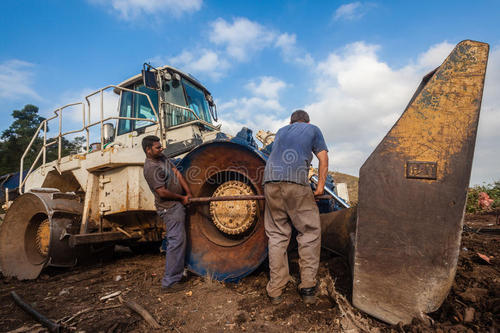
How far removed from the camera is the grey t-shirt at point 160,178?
10.1 feet

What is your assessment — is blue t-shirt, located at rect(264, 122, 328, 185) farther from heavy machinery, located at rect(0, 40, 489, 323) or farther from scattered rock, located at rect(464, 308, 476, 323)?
scattered rock, located at rect(464, 308, 476, 323)

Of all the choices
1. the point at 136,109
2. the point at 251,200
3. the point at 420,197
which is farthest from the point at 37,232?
the point at 420,197

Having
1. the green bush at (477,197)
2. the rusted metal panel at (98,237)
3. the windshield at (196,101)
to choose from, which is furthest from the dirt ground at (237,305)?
the green bush at (477,197)

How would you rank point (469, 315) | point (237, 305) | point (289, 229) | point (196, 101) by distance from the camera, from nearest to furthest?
1. point (469, 315)
2. point (237, 305)
3. point (289, 229)
4. point (196, 101)

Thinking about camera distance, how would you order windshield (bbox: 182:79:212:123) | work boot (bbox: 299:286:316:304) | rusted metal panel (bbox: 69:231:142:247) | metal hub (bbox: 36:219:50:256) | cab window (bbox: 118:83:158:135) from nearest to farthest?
work boot (bbox: 299:286:316:304), rusted metal panel (bbox: 69:231:142:247), metal hub (bbox: 36:219:50:256), cab window (bbox: 118:83:158:135), windshield (bbox: 182:79:212:123)

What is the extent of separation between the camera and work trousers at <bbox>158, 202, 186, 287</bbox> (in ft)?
9.81

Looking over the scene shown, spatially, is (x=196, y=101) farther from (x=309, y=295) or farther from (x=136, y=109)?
(x=309, y=295)

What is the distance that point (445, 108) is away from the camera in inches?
72.1

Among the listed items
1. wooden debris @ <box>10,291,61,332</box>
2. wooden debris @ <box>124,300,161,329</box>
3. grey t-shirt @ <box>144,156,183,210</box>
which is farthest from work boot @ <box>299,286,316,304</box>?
wooden debris @ <box>10,291,61,332</box>

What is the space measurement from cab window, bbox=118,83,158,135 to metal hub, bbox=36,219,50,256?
6.43 feet

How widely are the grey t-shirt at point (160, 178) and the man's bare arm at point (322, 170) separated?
156 cm

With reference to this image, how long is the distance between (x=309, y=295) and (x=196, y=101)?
4.24 metres

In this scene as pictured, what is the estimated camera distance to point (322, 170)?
2.54m

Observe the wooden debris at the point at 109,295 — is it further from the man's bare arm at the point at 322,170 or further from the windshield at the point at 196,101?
the windshield at the point at 196,101
